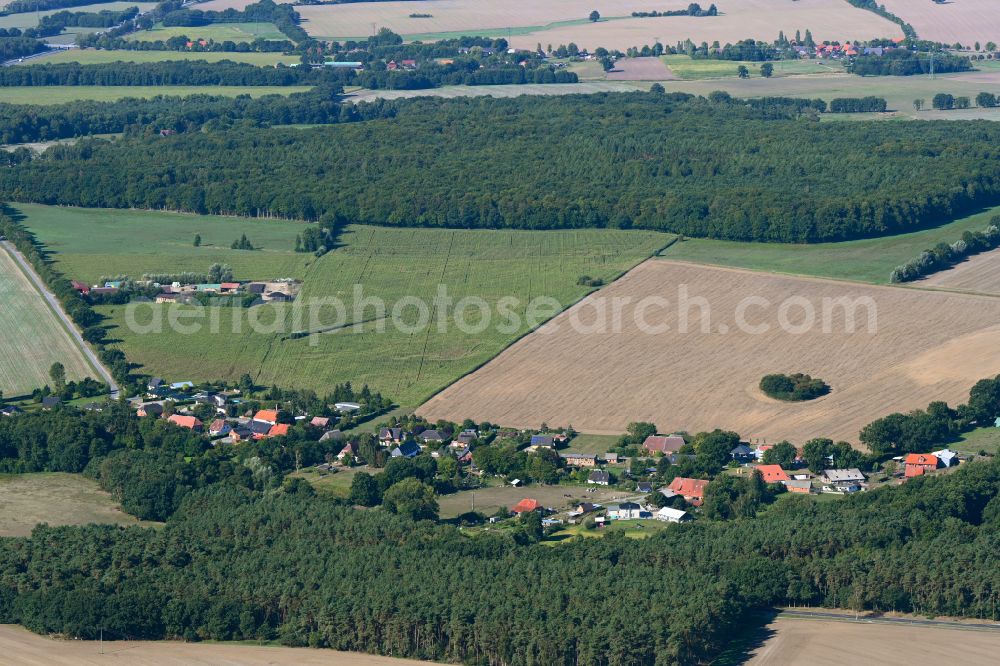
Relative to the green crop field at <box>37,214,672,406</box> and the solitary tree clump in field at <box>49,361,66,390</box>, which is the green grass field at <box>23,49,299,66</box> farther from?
the solitary tree clump in field at <box>49,361,66,390</box>

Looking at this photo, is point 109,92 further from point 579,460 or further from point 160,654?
point 160,654

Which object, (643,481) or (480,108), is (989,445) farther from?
(480,108)

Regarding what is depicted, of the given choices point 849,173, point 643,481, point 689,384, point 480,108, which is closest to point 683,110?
point 480,108

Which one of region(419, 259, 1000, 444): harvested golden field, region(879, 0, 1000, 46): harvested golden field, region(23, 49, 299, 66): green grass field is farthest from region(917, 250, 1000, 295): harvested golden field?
region(23, 49, 299, 66): green grass field

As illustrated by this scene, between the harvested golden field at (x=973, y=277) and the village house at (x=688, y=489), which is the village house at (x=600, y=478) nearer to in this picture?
the village house at (x=688, y=489)

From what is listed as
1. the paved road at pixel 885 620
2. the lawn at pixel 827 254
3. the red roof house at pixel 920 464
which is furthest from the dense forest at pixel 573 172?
the paved road at pixel 885 620

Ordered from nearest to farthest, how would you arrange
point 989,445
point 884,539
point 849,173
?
point 884,539 → point 989,445 → point 849,173
